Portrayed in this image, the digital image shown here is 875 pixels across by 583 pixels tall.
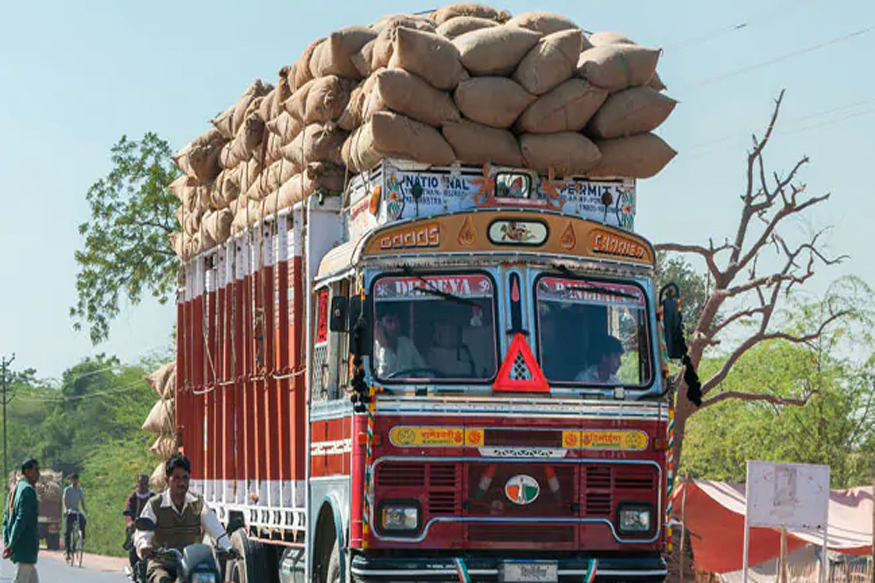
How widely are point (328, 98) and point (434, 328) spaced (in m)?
2.95

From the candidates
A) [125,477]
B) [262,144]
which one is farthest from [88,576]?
[125,477]

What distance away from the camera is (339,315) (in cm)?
1123

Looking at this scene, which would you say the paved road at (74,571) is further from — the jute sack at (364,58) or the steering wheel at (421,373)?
the steering wheel at (421,373)

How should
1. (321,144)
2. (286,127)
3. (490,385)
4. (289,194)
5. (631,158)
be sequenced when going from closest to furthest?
1. (490,385)
2. (631,158)
3. (321,144)
4. (289,194)
5. (286,127)

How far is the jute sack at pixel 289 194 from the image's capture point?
13648mm

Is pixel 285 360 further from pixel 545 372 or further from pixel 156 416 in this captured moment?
pixel 156 416

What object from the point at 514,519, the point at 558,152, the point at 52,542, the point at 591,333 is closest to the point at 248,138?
the point at 558,152

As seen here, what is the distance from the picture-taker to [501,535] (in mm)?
11242

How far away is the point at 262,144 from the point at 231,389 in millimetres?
2632

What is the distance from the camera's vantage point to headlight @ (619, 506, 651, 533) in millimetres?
11453

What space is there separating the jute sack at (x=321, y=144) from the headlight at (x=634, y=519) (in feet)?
13.4

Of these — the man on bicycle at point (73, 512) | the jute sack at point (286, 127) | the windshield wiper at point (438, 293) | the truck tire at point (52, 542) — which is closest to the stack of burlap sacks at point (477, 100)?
the jute sack at point (286, 127)

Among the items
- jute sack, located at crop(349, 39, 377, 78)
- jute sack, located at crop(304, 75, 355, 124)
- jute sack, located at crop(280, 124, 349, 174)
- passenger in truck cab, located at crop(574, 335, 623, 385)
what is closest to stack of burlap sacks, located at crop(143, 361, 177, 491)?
jute sack, located at crop(280, 124, 349, 174)

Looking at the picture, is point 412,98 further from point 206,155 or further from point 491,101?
point 206,155
